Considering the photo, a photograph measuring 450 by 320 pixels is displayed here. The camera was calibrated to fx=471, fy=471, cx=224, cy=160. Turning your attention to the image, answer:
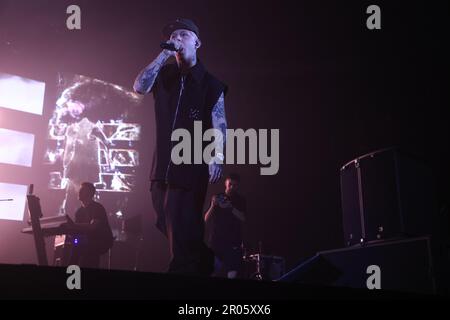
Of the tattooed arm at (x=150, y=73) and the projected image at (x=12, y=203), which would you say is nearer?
the tattooed arm at (x=150, y=73)

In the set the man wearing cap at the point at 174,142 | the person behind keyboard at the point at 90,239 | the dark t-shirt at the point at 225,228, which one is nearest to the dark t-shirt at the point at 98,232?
the person behind keyboard at the point at 90,239

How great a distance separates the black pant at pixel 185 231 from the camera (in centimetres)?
306

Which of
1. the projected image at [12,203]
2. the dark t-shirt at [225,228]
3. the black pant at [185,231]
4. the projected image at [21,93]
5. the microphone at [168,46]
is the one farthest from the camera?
the projected image at [21,93]

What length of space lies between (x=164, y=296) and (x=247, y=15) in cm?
759

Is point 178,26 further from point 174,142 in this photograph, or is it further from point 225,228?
point 225,228

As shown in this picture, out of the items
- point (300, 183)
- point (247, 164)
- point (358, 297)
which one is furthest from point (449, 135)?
point (358, 297)

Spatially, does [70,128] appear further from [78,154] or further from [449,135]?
[449,135]

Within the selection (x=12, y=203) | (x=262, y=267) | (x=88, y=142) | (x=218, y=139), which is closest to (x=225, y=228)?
(x=262, y=267)

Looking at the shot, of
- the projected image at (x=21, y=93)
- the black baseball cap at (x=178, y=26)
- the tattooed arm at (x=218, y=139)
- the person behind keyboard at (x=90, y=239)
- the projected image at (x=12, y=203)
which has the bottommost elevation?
the person behind keyboard at (x=90, y=239)

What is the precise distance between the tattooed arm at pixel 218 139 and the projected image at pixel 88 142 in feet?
→ 21.7

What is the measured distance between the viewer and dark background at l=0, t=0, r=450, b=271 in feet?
28.1

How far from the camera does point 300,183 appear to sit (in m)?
9.48

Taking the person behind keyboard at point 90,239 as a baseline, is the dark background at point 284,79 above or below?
above

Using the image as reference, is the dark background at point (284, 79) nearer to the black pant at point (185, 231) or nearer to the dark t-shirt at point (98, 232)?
the dark t-shirt at point (98, 232)
